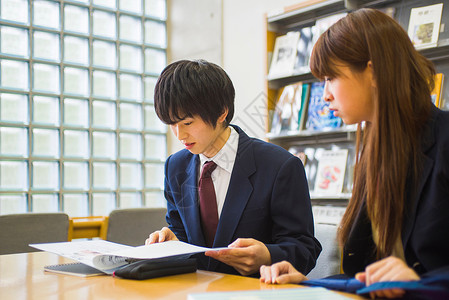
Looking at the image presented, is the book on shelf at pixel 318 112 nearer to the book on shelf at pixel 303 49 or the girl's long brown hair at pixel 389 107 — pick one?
the book on shelf at pixel 303 49

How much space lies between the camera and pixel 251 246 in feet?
3.83

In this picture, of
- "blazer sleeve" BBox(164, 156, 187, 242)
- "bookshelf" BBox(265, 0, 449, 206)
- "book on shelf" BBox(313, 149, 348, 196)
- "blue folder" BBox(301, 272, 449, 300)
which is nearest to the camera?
"blue folder" BBox(301, 272, 449, 300)

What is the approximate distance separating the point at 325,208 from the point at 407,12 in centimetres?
128

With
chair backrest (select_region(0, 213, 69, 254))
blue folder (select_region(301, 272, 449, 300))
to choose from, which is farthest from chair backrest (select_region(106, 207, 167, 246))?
blue folder (select_region(301, 272, 449, 300))

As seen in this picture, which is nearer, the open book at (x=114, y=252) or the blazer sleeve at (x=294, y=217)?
the open book at (x=114, y=252)

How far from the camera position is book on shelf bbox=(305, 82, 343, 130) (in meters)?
3.04

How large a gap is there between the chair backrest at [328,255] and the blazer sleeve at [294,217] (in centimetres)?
9

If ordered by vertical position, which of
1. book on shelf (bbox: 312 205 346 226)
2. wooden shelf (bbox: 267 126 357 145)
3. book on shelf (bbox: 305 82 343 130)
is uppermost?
book on shelf (bbox: 305 82 343 130)

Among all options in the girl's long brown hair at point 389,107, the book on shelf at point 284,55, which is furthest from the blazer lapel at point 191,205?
the book on shelf at point 284,55

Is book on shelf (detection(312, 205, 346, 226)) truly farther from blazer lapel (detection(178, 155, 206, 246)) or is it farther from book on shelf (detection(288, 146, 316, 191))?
blazer lapel (detection(178, 155, 206, 246))

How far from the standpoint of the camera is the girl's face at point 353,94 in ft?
3.42

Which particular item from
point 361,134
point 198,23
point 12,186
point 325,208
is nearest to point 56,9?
point 198,23

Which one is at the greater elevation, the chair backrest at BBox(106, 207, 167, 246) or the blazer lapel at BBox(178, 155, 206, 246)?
the blazer lapel at BBox(178, 155, 206, 246)

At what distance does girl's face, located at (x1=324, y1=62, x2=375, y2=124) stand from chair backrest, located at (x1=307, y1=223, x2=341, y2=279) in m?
0.54
